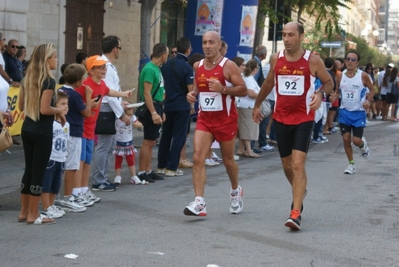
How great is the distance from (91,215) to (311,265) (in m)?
3.05

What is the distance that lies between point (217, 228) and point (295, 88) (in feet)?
5.20

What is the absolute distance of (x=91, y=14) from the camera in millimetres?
23391

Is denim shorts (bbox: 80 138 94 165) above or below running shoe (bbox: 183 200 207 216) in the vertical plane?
above

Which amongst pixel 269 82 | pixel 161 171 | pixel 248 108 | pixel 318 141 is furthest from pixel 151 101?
pixel 318 141

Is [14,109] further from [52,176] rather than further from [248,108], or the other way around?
[52,176]

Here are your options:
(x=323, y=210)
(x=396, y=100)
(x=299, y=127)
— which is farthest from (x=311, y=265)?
(x=396, y=100)

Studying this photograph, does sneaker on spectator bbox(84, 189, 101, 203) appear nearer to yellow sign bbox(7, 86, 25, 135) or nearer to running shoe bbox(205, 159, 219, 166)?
running shoe bbox(205, 159, 219, 166)

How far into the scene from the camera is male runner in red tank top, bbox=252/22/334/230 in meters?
8.49

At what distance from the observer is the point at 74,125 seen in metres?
9.29

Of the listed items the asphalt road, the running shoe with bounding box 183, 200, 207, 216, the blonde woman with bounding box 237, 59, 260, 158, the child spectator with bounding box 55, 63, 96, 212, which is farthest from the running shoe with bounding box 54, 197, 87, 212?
the blonde woman with bounding box 237, 59, 260, 158

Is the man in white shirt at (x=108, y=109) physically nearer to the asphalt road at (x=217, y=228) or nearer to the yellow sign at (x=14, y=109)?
the asphalt road at (x=217, y=228)

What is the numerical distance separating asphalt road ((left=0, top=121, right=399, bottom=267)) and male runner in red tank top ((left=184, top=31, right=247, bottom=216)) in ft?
1.54

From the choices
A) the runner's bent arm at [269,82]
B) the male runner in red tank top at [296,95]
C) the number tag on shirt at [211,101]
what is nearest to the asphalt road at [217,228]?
the male runner in red tank top at [296,95]

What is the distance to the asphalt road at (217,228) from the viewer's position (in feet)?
22.6
